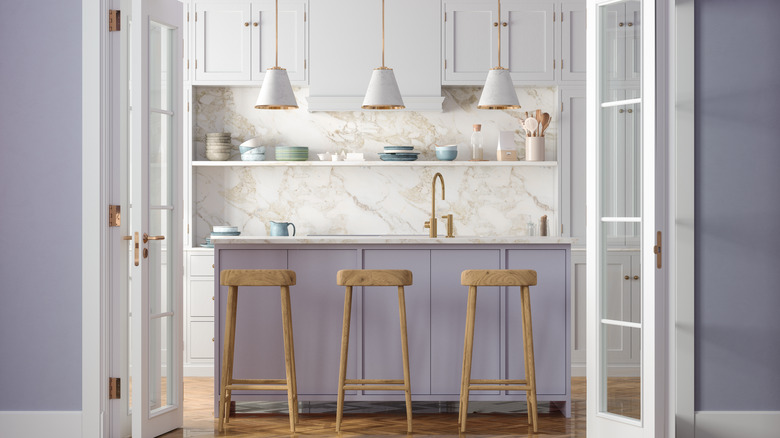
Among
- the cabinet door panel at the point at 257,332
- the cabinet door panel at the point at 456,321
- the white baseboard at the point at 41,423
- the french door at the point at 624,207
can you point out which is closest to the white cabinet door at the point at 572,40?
the french door at the point at 624,207

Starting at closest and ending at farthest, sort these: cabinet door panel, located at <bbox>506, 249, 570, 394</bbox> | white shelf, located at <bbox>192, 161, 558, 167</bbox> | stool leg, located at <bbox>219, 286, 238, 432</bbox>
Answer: stool leg, located at <bbox>219, 286, 238, 432</bbox> → cabinet door panel, located at <bbox>506, 249, 570, 394</bbox> → white shelf, located at <bbox>192, 161, 558, 167</bbox>

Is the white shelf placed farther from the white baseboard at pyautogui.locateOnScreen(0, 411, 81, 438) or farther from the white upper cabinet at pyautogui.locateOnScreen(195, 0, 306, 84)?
the white baseboard at pyautogui.locateOnScreen(0, 411, 81, 438)

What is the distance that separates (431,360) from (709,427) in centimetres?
149

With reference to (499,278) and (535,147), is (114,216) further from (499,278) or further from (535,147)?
(535,147)

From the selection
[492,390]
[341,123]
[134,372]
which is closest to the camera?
[134,372]

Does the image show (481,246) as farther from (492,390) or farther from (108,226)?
(108,226)

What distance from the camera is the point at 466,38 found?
6125mm

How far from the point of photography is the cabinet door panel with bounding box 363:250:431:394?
452cm

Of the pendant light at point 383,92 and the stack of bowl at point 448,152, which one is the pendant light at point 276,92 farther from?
the stack of bowl at point 448,152

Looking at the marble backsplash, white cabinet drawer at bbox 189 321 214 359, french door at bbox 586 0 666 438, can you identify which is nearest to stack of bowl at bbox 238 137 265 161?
the marble backsplash

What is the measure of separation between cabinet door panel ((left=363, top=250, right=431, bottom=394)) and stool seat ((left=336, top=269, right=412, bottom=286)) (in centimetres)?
33

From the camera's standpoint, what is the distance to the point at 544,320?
179 inches

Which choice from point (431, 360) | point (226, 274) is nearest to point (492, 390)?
point (431, 360)

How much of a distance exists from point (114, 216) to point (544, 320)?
7.92 feet
